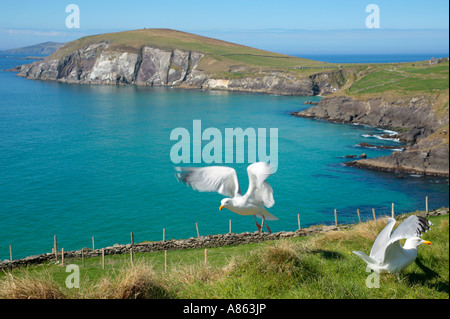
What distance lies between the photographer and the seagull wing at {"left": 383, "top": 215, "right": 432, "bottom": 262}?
9.26 m

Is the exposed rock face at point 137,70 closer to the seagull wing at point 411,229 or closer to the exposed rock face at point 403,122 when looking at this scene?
the exposed rock face at point 403,122

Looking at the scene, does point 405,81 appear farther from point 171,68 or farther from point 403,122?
point 171,68

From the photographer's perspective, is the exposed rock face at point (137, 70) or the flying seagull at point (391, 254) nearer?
the flying seagull at point (391, 254)

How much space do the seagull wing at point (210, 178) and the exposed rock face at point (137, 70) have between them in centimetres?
13899

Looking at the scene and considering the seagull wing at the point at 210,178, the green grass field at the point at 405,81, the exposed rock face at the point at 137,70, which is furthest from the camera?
the exposed rock face at the point at 137,70

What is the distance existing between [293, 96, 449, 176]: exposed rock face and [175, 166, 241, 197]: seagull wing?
4579cm

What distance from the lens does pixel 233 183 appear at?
1120cm

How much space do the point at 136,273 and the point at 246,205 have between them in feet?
10.4

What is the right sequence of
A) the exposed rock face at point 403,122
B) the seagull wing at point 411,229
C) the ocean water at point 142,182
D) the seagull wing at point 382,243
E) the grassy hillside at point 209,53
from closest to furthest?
the seagull wing at point 411,229 < the seagull wing at point 382,243 < the ocean water at point 142,182 < the exposed rock face at point 403,122 < the grassy hillside at point 209,53

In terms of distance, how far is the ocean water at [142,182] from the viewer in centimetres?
3816

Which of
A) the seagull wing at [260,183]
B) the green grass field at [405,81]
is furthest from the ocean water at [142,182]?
the seagull wing at [260,183]

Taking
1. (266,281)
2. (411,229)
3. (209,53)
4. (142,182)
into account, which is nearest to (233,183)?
(266,281)

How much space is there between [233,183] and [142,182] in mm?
40485
